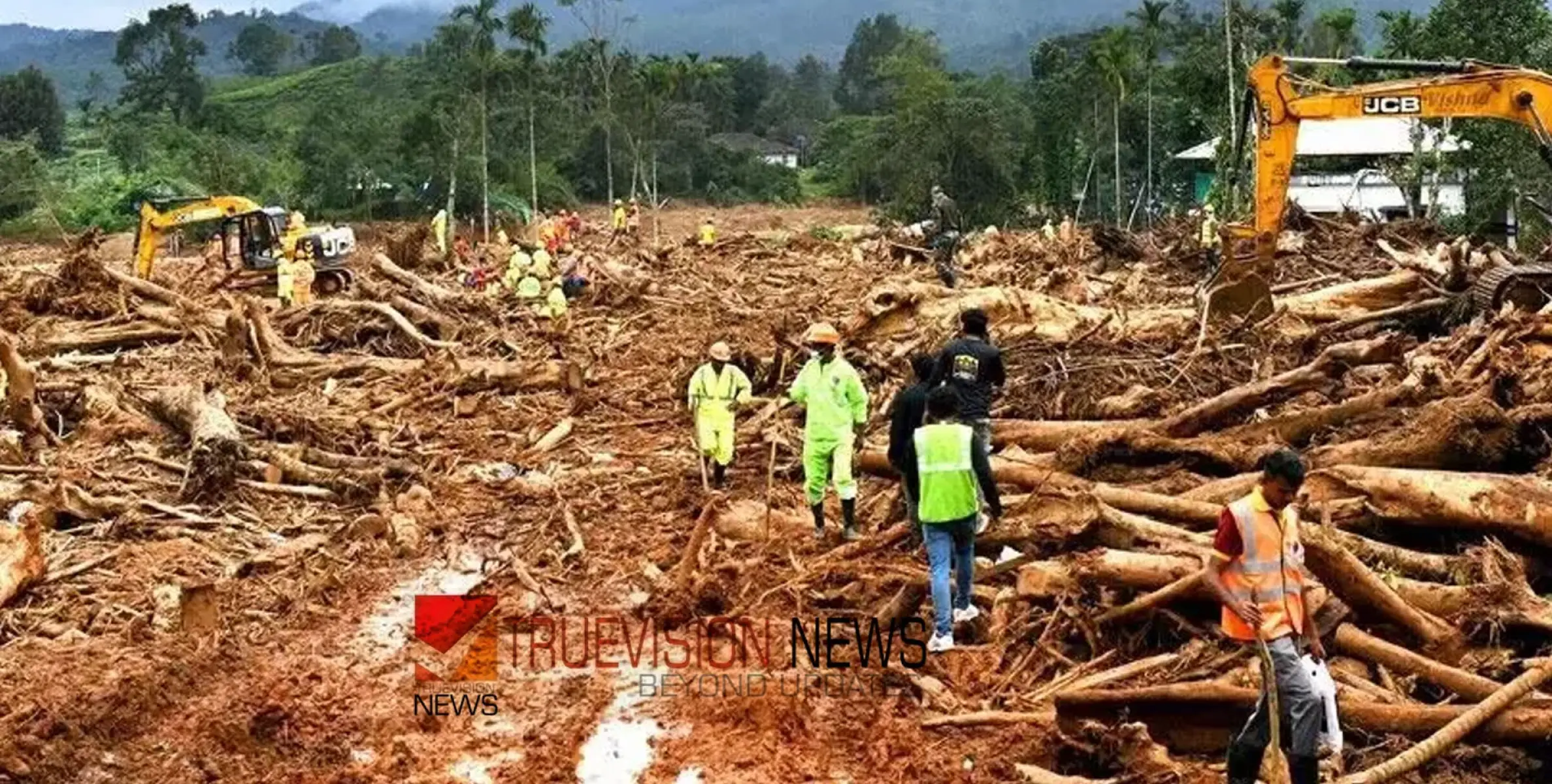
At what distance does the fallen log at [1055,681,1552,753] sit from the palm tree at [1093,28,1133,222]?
134 ft

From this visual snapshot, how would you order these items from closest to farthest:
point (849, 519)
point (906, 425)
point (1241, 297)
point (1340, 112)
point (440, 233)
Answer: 1. point (906, 425)
2. point (849, 519)
3. point (1241, 297)
4. point (1340, 112)
5. point (440, 233)

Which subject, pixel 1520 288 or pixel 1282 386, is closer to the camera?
pixel 1282 386

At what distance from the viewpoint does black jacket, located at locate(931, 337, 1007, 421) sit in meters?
8.45

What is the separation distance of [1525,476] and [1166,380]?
12.8 feet

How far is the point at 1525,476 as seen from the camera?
7.24m

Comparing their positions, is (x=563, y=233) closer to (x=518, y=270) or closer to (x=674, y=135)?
(x=518, y=270)

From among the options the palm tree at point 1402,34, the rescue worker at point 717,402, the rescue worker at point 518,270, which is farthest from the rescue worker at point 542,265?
the palm tree at point 1402,34

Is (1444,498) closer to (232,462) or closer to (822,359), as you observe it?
(822,359)

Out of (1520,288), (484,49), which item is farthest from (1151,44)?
(1520,288)

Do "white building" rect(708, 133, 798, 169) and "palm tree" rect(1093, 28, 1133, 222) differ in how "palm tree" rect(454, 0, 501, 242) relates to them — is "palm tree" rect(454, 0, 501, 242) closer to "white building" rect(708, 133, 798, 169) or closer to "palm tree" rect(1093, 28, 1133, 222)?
"palm tree" rect(1093, 28, 1133, 222)

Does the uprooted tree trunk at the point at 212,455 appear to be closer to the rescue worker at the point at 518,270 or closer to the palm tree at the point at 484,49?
the rescue worker at the point at 518,270

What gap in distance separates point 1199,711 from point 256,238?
20655 millimetres

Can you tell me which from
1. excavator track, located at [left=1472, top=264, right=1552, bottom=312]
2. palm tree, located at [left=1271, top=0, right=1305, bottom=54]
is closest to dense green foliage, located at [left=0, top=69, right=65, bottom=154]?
palm tree, located at [left=1271, top=0, right=1305, bottom=54]

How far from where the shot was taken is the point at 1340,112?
13961mm
